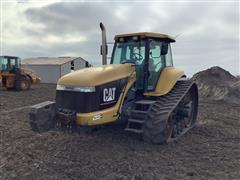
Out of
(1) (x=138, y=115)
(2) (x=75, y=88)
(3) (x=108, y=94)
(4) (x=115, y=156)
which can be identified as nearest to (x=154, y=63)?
(1) (x=138, y=115)

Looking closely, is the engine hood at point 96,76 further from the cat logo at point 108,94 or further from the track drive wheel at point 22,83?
the track drive wheel at point 22,83

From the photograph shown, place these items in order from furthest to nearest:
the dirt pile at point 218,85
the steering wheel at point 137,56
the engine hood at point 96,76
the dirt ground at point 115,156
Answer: the dirt pile at point 218,85
the steering wheel at point 137,56
the engine hood at point 96,76
the dirt ground at point 115,156

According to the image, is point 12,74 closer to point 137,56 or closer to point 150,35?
point 137,56

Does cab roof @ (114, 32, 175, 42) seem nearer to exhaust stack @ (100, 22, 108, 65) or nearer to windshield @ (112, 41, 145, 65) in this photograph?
windshield @ (112, 41, 145, 65)

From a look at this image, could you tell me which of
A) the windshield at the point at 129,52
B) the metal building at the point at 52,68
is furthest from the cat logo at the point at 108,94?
the metal building at the point at 52,68

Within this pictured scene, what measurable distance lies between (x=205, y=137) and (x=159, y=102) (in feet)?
6.10

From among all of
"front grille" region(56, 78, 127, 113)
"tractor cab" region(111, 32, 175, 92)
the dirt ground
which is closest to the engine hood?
"front grille" region(56, 78, 127, 113)

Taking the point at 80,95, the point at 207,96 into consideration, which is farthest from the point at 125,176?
the point at 207,96

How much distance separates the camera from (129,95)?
23.5 feet

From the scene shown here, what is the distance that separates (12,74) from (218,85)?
1469 centimetres

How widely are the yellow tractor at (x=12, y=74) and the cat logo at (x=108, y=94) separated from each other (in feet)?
58.2

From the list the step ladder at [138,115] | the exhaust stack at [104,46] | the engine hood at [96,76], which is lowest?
the step ladder at [138,115]

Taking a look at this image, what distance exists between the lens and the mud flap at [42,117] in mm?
5996

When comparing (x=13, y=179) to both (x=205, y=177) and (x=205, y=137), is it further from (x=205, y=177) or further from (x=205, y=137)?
(x=205, y=137)
